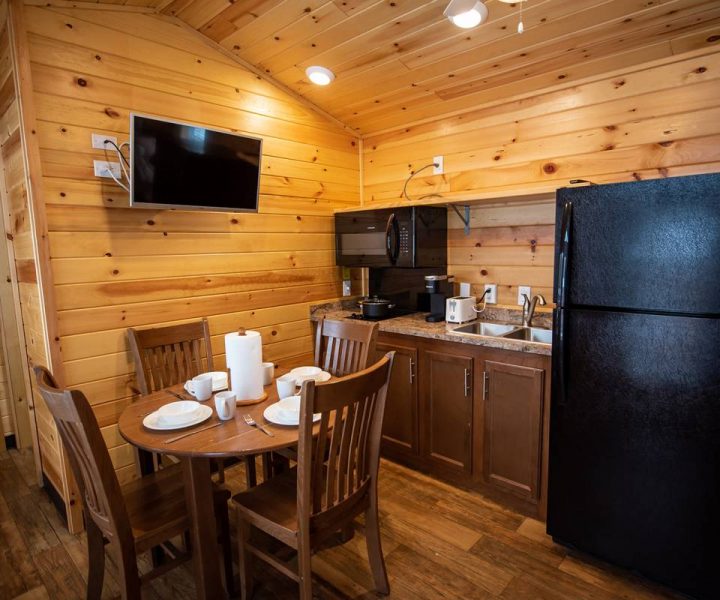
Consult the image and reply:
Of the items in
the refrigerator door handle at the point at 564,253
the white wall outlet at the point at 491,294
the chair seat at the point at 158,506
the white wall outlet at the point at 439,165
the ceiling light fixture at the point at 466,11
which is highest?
the ceiling light fixture at the point at 466,11

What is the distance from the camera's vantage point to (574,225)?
1.77 metres

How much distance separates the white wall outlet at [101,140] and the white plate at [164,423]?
4.41ft

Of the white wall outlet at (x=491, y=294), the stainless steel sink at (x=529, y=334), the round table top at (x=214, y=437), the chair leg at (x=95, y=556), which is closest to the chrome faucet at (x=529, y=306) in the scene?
the stainless steel sink at (x=529, y=334)

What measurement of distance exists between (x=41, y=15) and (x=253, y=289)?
5.41ft

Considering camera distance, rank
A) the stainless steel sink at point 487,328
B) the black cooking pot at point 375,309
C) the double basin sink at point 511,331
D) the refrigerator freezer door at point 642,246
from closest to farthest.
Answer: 1. the refrigerator freezer door at point 642,246
2. the double basin sink at point 511,331
3. the stainless steel sink at point 487,328
4. the black cooking pot at point 375,309

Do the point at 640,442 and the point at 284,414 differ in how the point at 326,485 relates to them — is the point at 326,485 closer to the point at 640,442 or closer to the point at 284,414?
the point at 284,414

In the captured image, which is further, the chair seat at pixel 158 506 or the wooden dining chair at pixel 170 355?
the wooden dining chair at pixel 170 355

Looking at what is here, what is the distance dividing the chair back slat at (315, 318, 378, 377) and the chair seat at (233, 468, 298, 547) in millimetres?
686

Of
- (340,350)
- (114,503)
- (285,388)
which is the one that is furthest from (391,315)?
(114,503)

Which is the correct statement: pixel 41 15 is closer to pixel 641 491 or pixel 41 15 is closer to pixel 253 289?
pixel 253 289

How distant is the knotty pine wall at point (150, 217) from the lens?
2.05 metres

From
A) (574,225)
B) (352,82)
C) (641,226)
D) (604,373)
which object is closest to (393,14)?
(352,82)

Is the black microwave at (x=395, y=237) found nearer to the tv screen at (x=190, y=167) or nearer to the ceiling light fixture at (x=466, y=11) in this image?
the tv screen at (x=190, y=167)

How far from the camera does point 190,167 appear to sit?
224 centimetres
